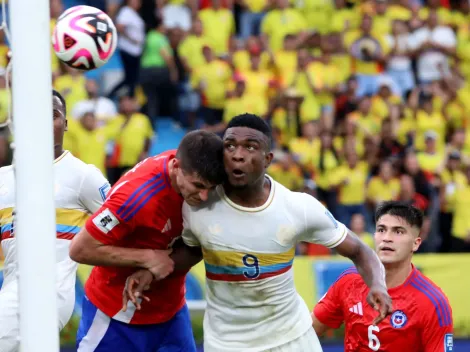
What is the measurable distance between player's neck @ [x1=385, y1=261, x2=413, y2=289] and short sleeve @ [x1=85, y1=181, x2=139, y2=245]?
5.66 feet

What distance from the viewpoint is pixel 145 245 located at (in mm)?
5219

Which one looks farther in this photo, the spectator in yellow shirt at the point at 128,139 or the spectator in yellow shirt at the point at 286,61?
the spectator in yellow shirt at the point at 286,61

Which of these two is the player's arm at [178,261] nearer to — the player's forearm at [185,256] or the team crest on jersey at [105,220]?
the player's forearm at [185,256]

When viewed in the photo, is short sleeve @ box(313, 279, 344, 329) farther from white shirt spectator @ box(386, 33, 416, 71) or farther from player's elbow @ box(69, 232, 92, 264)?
white shirt spectator @ box(386, 33, 416, 71)

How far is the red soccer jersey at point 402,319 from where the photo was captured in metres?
5.53

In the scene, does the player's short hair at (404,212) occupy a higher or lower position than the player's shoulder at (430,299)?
higher

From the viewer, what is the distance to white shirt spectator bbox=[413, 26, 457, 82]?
1482 centimetres

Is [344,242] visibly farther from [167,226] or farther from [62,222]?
[62,222]

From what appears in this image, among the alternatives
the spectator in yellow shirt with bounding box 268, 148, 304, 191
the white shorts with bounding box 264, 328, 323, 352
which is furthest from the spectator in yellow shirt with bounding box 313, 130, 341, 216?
the white shorts with bounding box 264, 328, 323, 352

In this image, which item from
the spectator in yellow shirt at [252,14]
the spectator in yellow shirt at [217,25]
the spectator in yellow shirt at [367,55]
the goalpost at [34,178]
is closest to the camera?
the goalpost at [34,178]

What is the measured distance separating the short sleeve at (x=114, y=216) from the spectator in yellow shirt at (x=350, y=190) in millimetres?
7637

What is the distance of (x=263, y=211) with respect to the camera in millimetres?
4941

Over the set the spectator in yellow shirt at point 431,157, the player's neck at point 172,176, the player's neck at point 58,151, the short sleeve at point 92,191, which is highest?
the player's neck at point 172,176

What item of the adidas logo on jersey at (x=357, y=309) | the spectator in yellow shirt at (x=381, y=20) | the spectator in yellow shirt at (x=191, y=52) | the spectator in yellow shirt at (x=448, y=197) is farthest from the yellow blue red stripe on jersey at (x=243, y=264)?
the spectator in yellow shirt at (x=381, y=20)
